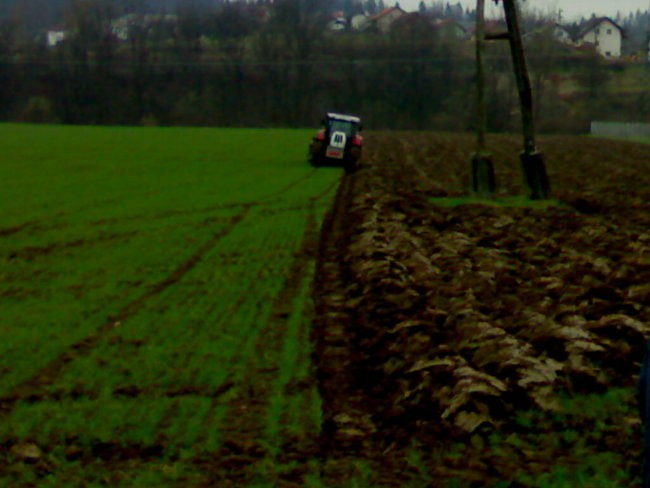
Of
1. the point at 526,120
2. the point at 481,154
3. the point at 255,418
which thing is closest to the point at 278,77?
the point at 481,154

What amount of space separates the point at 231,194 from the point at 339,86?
92.9m

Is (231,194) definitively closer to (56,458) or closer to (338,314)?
(338,314)

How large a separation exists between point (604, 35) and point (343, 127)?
292ft

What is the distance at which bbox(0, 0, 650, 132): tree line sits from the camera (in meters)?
108

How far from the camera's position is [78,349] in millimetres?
12266

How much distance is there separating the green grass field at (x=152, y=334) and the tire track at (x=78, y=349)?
0.02m

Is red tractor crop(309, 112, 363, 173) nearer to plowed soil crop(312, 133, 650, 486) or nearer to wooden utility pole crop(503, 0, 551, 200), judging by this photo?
wooden utility pole crop(503, 0, 551, 200)

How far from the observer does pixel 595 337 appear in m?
11.0

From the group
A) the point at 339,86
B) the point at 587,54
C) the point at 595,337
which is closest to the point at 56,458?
the point at 595,337

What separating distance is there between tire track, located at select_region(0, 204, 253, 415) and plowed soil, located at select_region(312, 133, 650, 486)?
6.63ft

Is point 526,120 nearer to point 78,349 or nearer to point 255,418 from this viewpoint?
point 78,349

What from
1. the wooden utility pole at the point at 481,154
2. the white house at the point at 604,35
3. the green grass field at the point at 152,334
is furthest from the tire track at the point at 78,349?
the white house at the point at 604,35

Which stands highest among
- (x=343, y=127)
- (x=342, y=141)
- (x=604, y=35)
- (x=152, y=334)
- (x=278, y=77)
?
(x=152, y=334)

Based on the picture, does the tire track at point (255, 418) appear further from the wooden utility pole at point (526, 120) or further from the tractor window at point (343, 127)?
the tractor window at point (343, 127)
